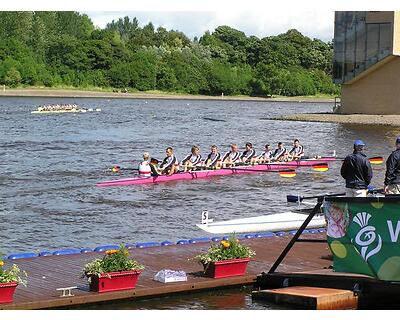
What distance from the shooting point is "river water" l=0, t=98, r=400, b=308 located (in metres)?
A: 25.0

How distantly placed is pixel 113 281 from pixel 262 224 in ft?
26.7

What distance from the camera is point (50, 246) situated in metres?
22.5

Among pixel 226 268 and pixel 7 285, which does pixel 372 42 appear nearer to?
pixel 226 268

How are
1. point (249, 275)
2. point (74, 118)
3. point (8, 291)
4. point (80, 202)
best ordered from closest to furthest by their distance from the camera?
point (8, 291) → point (249, 275) → point (80, 202) → point (74, 118)

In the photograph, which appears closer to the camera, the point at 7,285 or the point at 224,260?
the point at 7,285

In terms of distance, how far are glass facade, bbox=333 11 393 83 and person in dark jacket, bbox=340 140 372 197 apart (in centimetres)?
6157

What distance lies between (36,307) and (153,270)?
3.23 meters

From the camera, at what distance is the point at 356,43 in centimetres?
7894

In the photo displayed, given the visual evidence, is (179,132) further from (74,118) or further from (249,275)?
(249,275)

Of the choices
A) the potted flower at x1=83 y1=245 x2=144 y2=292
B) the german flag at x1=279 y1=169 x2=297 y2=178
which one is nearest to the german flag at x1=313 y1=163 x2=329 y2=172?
the german flag at x1=279 y1=169 x2=297 y2=178

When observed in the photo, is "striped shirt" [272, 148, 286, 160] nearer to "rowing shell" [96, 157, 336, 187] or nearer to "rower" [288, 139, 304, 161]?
"rower" [288, 139, 304, 161]

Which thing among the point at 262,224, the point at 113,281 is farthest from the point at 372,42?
the point at 113,281

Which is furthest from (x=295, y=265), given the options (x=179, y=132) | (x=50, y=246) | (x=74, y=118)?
(x=74, y=118)

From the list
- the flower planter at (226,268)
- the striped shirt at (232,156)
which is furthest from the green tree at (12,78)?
the flower planter at (226,268)
